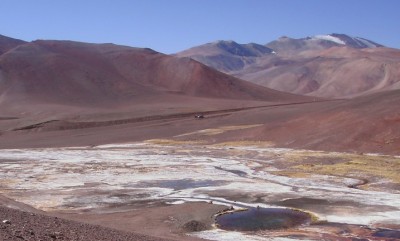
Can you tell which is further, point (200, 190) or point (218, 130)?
point (218, 130)

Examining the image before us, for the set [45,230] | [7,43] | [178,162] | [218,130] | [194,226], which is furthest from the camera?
[7,43]

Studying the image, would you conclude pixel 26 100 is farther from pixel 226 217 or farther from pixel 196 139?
→ pixel 226 217

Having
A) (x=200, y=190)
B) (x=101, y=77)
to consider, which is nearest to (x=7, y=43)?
(x=101, y=77)

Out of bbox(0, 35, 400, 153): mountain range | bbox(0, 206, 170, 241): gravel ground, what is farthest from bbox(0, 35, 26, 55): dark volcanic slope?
bbox(0, 206, 170, 241): gravel ground

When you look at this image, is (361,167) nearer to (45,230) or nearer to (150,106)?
A: (45,230)

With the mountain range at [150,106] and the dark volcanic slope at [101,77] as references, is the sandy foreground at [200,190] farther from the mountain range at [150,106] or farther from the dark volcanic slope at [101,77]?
the dark volcanic slope at [101,77]

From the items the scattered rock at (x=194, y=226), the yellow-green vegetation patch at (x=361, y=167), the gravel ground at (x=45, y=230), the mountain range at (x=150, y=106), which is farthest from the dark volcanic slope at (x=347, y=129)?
the gravel ground at (x=45, y=230)

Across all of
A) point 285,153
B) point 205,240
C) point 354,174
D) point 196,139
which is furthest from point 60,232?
point 196,139

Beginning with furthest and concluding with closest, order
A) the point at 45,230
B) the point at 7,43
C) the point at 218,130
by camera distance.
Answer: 1. the point at 7,43
2. the point at 218,130
3. the point at 45,230
